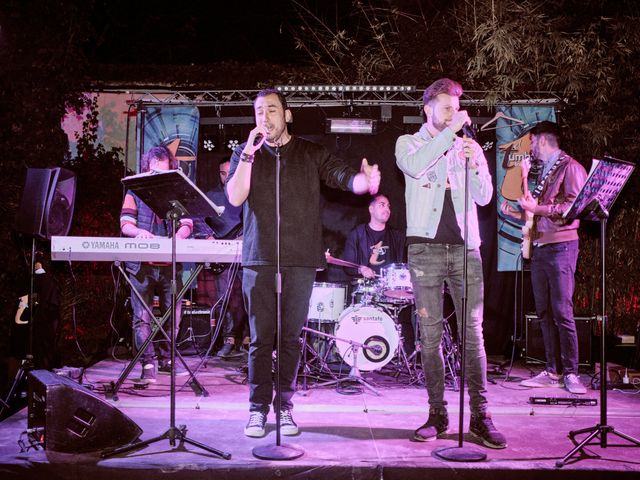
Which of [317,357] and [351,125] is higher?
[351,125]

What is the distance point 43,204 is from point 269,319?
89.3 inches

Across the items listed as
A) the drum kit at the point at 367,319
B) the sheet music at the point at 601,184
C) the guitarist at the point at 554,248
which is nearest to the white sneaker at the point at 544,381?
the guitarist at the point at 554,248

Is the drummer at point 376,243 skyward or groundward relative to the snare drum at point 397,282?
skyward

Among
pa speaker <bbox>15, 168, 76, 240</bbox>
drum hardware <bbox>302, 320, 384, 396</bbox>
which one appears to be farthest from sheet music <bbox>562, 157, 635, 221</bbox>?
pa speaker <bbox>15, 168, 76, 240</bbox>

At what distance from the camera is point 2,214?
Result: 645 centimetres

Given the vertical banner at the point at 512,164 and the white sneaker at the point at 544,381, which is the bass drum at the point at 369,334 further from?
the vertical banner at the point at 512,164

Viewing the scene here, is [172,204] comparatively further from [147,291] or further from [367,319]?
[367,319]

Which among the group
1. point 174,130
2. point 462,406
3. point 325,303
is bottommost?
point 462,406

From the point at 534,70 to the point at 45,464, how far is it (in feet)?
24.4

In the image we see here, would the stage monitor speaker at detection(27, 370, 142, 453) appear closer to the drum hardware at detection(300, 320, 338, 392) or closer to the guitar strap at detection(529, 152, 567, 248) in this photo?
the drum hardware at detection(300, 320, 338, 392)

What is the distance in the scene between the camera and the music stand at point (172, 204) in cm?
356

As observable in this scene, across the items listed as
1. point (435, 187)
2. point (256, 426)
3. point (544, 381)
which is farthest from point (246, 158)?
point (544, 381)

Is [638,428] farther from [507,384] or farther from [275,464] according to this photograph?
[275,464]

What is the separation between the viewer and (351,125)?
8188mm
